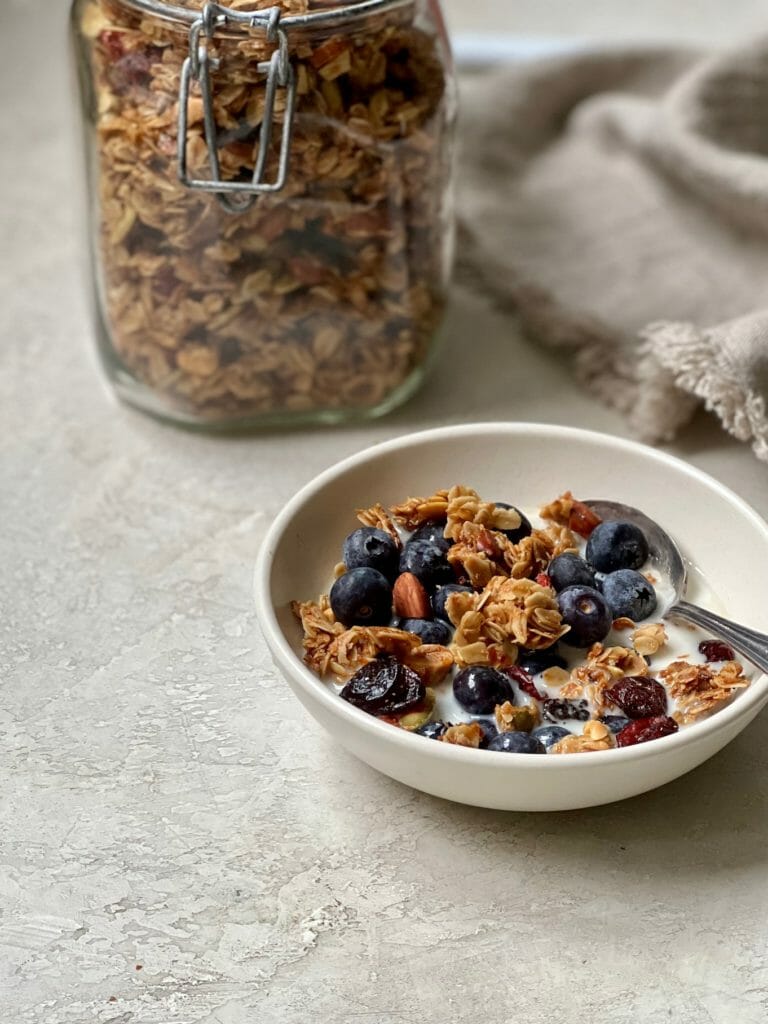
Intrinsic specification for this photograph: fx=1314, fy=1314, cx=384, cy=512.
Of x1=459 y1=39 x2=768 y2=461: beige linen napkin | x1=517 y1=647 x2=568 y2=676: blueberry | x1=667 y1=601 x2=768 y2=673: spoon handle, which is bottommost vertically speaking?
x1=517 y1=647 x2=568 y2=676: blueberry

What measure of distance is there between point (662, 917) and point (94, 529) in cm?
51

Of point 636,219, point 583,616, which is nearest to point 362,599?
point 583,616

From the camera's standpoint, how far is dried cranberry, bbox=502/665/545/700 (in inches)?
29.6

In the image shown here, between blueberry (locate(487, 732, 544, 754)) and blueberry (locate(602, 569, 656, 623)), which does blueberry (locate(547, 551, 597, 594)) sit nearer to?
blueberry (locate(602, 569, 656, 623))

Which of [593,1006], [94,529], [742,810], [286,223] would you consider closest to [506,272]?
[286,223]

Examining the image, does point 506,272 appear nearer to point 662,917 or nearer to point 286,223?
point 286,223

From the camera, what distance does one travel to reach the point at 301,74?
881 mm

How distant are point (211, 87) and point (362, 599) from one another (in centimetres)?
36

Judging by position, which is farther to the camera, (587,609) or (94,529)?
(94,529)

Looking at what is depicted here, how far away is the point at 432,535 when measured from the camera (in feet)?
2.77

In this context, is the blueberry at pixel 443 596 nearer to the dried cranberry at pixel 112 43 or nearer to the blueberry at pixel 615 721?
the blueberry at pixel 615 721

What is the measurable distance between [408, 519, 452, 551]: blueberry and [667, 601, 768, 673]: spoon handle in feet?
0.48

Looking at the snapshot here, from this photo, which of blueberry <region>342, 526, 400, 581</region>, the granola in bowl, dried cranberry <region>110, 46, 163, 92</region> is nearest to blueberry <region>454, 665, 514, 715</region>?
the granola in bowl

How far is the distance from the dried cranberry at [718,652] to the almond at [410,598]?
0.55 ft
